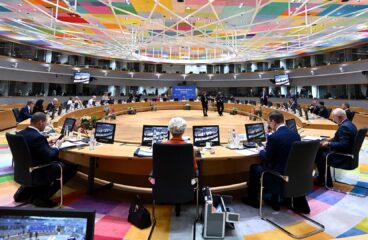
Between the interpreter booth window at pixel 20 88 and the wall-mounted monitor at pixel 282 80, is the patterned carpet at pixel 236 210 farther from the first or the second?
the wall-mounted monitor at pixel 282 80

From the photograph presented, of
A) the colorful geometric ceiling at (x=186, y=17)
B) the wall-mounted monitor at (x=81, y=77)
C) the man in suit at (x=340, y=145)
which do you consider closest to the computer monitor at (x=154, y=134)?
the man in suit at (x=340, y=145)

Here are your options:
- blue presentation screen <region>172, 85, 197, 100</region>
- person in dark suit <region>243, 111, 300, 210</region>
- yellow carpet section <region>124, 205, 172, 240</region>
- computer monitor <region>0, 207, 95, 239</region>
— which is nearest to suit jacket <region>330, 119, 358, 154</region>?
person in dark suit <region>243, 111, 300, 210</region>

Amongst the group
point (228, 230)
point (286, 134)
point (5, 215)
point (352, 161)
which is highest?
point (286, 134)

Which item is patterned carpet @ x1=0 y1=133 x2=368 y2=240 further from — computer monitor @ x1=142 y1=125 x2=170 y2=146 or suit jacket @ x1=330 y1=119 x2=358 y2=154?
computer monitor @ x1=142 y1=125 x2=170 y2=146

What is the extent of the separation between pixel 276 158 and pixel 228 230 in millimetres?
1146

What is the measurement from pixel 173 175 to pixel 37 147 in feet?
6.74

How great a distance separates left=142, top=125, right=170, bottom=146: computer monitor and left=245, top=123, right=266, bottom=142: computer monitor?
1627 millimetres

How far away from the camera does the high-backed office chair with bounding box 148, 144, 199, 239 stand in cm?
260

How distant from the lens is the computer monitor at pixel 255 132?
4547 millimetres

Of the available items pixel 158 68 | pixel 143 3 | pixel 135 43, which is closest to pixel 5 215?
pixel 143 3

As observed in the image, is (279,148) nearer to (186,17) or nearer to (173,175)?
(173,175)

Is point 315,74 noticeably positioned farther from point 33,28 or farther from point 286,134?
point 33,28

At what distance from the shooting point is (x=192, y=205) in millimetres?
3580

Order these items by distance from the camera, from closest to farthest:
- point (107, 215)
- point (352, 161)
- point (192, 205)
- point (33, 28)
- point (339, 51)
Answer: point (107, 215)
point (192, 205)
point (352, 161)
point (33, 28)
point (339, 51)
